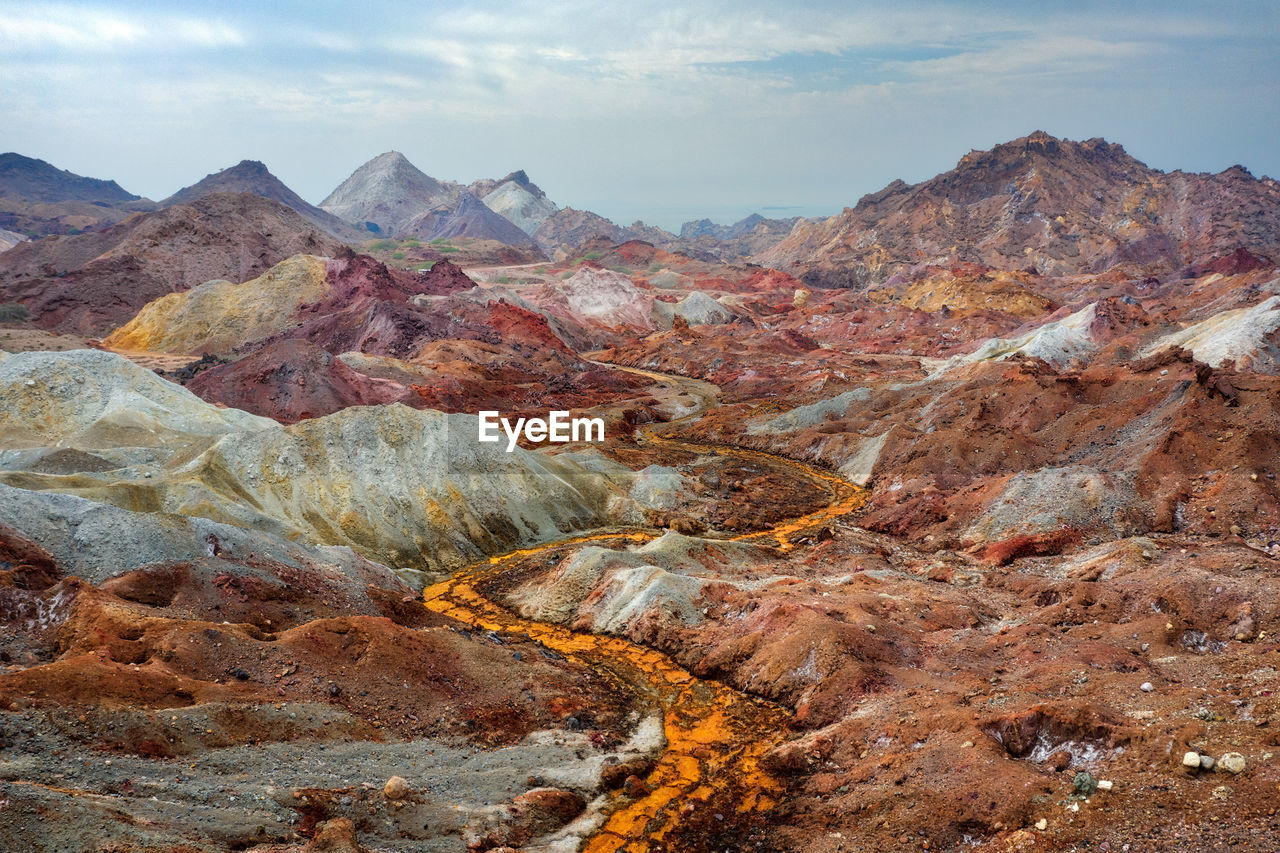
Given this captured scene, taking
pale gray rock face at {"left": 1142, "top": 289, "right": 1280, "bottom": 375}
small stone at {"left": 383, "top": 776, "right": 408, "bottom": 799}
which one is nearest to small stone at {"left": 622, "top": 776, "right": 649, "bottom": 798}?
small stone at {"left": 383, "top": 776, "right": 408, "bottom": 799}

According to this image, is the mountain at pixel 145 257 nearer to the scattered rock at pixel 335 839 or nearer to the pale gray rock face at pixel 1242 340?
the scattered rock at pixel 335 839

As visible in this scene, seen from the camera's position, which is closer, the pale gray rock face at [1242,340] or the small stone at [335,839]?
the small stone at [335,839]

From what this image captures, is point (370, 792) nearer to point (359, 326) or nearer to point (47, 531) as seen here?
point (47, 531)

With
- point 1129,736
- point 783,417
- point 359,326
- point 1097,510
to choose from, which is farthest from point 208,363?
point 1129,736

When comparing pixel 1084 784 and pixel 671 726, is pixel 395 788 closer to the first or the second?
pixel 671 726

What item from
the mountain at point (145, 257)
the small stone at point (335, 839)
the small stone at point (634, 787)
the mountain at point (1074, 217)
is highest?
the mountain at point (1074, 217)

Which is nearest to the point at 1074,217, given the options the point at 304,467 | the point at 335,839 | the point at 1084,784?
the point at 304,467

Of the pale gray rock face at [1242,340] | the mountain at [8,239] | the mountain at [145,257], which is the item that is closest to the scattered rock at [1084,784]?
the pale gray rock face at [1242,340]

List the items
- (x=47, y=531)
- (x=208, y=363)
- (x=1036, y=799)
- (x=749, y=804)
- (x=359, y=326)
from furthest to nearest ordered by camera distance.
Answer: (x=359, y=326) → (x=208, y=363) → (x=47, y=531) → (x=749, y=804) → (x=1036, y=799)
